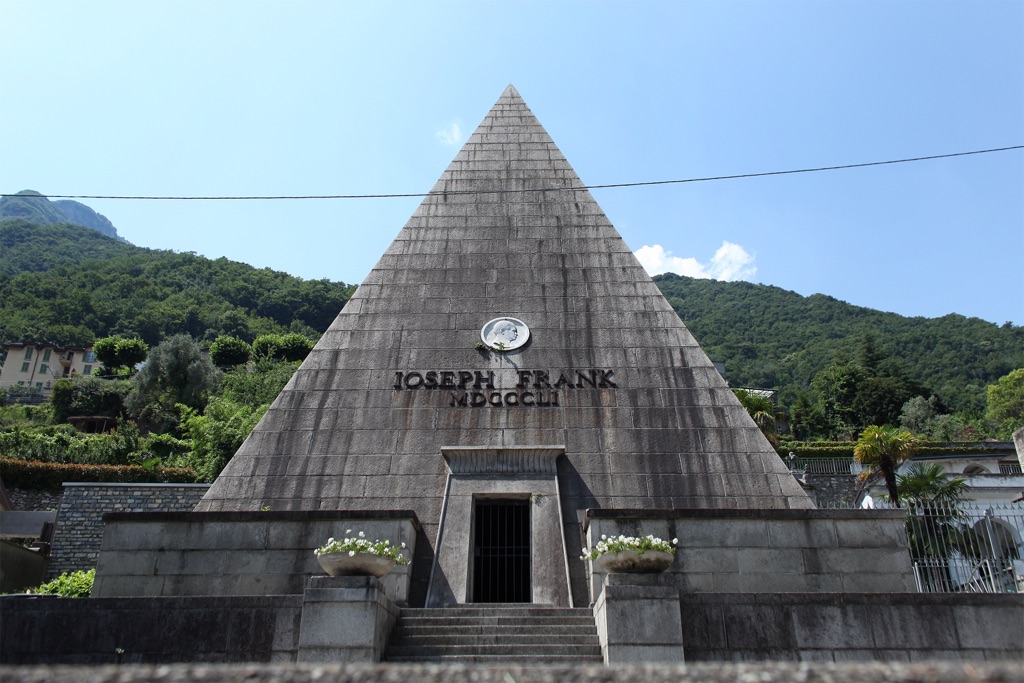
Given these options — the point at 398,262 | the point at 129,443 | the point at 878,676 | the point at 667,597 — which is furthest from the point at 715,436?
the point at 129,443

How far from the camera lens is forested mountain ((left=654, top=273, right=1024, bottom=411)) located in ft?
287

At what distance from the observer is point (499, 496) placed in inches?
454

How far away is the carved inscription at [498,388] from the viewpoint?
42.1 feet

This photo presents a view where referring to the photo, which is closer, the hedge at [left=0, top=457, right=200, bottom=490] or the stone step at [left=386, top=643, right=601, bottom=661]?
the stone step at [left=386, top=643, right=601, bottom=661]

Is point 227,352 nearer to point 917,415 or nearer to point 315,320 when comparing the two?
point 315,320

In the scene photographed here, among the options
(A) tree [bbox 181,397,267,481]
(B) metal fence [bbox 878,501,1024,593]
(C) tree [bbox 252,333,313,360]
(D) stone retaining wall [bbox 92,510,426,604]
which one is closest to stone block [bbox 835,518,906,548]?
(B) metal fence [bbox 878,501,1024,593]

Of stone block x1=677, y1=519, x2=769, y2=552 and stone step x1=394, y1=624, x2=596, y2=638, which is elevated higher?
stone block x1=677, y1=519, x2=769, y2=552

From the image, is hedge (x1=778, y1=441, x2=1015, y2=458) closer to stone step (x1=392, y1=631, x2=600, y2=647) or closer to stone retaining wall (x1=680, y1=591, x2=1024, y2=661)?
stone retaining wall (x1=680, y1=591, x2=1024, y2=661)

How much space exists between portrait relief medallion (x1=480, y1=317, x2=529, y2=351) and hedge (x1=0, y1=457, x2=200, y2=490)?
1902 cm

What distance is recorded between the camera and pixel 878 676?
11.3 ft

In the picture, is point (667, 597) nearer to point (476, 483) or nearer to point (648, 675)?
point (648, 675)

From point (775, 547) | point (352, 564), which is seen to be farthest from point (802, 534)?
point (352, 564)

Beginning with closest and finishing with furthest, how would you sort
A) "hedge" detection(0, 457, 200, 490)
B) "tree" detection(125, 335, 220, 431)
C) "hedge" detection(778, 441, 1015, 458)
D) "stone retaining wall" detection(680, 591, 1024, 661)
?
"stone retaining wall" detection(680, 591, 1024, 661)
"hedge" detection(0, 457, 200, 490)
"hedge" detection(778, 441, 1015, 458)
"tree" detection(125, 335, 220, 431)

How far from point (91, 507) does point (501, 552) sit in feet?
52.8
